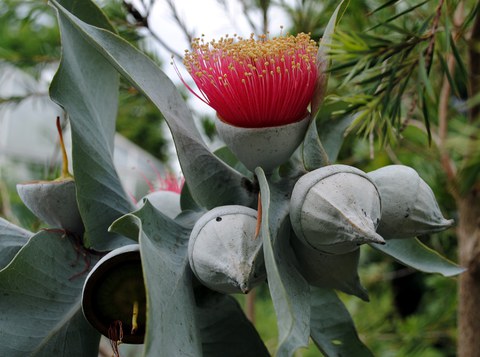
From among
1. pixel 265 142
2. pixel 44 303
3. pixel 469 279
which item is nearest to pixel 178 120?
pixel 265 142

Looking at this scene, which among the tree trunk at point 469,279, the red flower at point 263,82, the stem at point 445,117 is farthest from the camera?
the stem at point 445,117

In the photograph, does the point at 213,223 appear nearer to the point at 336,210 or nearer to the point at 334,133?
the point at 336,210

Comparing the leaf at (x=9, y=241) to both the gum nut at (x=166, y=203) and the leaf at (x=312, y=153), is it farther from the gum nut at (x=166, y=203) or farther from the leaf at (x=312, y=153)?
the leaf at (x=312, y=153)

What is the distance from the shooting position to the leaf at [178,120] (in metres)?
0.45

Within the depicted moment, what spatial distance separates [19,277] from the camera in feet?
1.49

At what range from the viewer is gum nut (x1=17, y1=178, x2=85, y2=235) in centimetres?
50

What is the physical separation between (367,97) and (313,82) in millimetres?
73

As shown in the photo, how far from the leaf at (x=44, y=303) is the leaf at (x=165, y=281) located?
0.09 metres

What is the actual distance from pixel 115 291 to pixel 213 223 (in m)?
0.10

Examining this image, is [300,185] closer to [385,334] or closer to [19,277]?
[19,277]

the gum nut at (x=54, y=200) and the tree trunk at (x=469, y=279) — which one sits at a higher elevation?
the gum nut at (x=54, y=200)

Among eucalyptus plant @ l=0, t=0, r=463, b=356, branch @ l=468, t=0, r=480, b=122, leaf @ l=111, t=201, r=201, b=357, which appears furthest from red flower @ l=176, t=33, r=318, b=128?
branch @ l=468, t=0, r=480, b=122

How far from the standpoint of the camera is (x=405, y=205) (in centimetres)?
43

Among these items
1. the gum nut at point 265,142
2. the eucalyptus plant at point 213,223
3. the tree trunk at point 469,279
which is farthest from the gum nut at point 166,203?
the tree trunk at point 469,279
